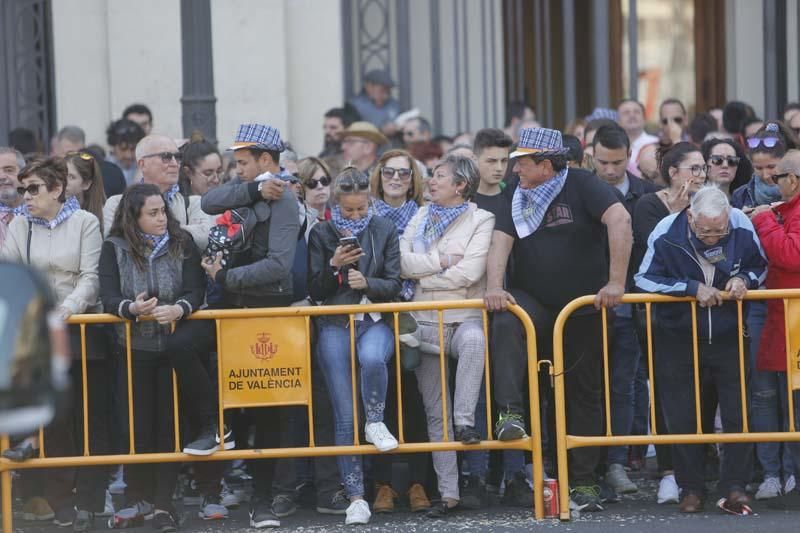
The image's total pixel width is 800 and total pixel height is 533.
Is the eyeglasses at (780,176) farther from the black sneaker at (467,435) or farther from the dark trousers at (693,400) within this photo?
the black sneaker at (467,435)

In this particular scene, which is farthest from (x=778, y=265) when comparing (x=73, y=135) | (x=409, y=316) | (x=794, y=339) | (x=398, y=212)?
(x=73, y=135)

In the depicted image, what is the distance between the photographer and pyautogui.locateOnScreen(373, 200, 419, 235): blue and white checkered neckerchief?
8781 millimetres

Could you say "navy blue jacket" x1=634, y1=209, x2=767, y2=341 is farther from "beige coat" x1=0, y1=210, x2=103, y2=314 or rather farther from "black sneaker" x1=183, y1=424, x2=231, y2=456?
"beige coat" x1=0, y1=210, x2=103, y2=314

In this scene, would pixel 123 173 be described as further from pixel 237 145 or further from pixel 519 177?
pixel 519 177

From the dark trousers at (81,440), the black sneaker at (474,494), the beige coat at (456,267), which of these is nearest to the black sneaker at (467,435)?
the black sneaker at (474,494)

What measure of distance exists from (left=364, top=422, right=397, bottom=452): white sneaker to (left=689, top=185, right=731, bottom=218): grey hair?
1.97 meters

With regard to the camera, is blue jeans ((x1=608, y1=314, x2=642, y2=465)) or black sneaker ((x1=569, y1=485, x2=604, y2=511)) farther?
blue jeans ((x1=608, y1=314, x2=642, y2=465))

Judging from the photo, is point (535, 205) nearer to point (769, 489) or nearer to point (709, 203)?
point (709, 203)

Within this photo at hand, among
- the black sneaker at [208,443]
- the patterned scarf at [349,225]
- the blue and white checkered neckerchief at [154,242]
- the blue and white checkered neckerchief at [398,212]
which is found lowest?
the black sneaker at [208,443]

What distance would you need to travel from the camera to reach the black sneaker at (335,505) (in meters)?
8.33

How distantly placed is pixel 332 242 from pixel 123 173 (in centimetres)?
345

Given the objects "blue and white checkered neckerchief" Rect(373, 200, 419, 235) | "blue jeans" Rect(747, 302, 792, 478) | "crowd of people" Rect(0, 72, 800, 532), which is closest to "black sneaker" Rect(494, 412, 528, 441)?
"crowd of people" Rect(0, 72, 800, 532)

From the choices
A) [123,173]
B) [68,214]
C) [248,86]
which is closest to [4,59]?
[248,86]

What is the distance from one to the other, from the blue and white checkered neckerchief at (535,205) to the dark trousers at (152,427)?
2036 millimetres
